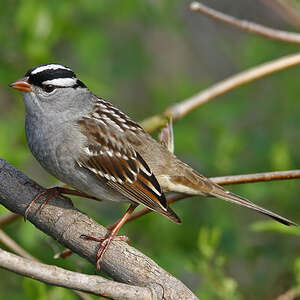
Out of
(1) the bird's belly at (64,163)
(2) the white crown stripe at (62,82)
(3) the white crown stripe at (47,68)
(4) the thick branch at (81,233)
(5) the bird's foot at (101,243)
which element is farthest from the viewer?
(2) the white crown stripe at (62,82)

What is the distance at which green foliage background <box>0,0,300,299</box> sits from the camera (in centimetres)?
482

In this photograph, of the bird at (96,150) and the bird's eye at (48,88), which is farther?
the bird's eye at (48,88)

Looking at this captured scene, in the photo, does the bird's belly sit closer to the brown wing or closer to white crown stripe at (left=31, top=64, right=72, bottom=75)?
the brown wing

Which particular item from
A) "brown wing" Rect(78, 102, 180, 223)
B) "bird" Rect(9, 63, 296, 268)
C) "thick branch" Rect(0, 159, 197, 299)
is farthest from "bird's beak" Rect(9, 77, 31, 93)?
"thick branch" Rect(0, 159, 197, 299)

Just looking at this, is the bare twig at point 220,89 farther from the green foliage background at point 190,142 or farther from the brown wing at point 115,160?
the green foliage background at point 190,142

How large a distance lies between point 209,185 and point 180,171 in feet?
0.68

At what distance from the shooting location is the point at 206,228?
5043 millimetres

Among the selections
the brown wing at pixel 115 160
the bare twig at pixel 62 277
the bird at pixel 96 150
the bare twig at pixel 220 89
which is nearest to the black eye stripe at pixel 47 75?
the bird at pixel 96 150

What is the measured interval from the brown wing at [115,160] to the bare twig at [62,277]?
53.0 inches

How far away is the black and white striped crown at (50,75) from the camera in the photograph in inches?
155

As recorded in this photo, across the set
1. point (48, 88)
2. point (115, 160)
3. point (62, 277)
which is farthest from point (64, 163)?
point (62, 277)

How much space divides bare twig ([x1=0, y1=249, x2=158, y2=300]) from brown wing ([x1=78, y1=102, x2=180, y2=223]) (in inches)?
53.0

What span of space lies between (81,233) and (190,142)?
247 cm

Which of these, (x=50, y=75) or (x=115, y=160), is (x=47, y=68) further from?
(x=115, y=160)
